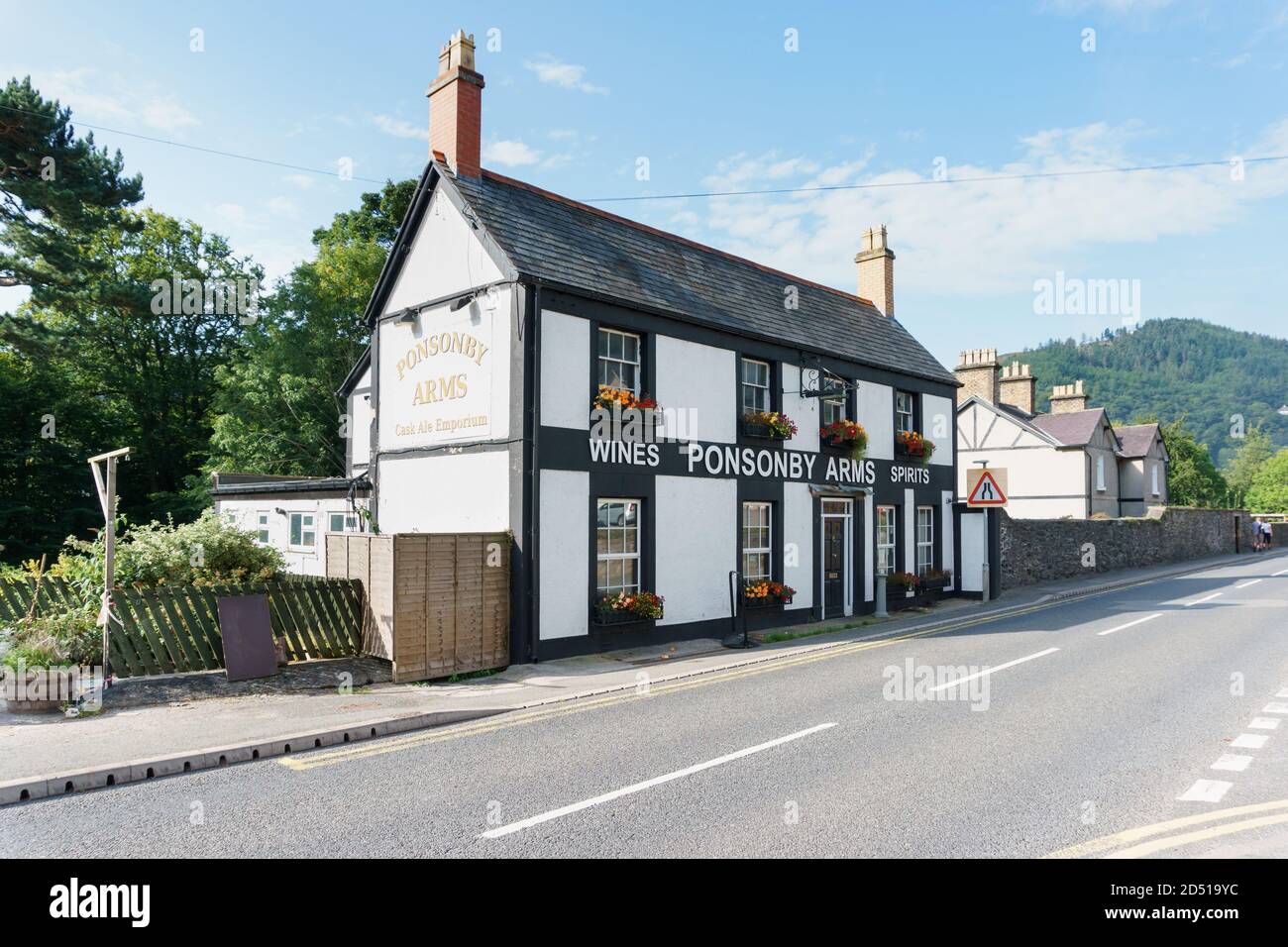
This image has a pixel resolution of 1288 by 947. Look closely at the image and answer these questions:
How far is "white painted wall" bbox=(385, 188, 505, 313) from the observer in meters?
14.3

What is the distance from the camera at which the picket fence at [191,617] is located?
416 inches

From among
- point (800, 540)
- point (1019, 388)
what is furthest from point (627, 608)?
point (1019, 388)

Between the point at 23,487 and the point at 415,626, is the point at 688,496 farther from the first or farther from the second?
the point at 23,487

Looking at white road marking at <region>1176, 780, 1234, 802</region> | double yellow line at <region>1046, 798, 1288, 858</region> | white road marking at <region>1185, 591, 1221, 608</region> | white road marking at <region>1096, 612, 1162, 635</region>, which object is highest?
double yellow line at <region>1046, 798, 1288, 858</region>

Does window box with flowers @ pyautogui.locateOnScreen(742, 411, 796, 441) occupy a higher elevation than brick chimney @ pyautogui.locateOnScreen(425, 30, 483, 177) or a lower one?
lower

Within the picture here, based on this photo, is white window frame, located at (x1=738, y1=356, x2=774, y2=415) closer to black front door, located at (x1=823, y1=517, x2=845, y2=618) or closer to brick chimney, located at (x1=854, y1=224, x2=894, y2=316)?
black front door, located at (x1=823, y1=517, x2=845, y2=618)

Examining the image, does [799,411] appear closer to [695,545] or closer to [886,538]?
[695,545]

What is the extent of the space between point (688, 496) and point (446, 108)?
8.62m

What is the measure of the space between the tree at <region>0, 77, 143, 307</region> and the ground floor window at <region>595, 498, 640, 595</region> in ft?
71.6

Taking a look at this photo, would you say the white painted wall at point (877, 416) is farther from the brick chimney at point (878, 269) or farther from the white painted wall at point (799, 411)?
the brick chimney at point (878, 269)

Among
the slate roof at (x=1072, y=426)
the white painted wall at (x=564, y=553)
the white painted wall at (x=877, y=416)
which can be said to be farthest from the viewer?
the slate roof at (x=1072, y=426)

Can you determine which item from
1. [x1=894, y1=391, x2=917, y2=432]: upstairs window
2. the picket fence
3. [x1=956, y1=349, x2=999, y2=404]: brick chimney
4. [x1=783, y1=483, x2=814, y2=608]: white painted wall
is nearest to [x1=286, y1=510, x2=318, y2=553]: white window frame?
the picket fence

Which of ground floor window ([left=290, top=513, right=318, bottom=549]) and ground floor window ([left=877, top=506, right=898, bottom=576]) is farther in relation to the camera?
ground floor window ([left=290, top=513, right=318, bottom=549])

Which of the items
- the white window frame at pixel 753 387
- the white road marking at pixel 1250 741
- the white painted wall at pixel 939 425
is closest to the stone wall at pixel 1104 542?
the white painted wall at pixel 939 425
